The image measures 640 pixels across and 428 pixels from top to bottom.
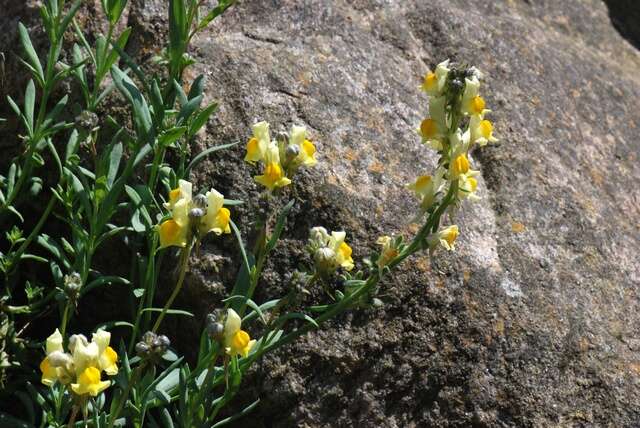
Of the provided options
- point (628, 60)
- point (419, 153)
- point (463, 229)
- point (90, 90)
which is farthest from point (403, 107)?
point (628, 60)

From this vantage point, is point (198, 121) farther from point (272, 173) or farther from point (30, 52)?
point (30, 52)

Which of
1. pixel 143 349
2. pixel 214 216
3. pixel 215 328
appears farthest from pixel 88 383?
pixel 214 216

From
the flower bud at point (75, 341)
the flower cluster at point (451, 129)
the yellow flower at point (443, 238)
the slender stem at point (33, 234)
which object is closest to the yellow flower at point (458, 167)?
the flower cluster at point (451, 129)

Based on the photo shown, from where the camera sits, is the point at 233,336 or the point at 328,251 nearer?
the point at 233,336

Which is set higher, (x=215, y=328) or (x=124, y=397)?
(x=215, y=328)

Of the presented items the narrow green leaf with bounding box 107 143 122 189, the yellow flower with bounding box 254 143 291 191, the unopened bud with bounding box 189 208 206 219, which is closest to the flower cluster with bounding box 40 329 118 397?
the unopened bud with bounding box 189 208 206 219
